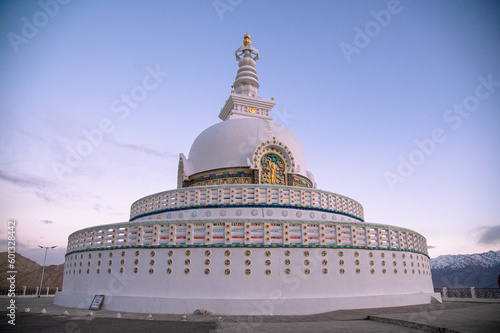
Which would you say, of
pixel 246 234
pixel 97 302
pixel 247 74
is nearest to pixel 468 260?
pixel 247 74

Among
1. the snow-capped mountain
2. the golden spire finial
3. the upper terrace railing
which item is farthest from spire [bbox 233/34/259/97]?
the snow-capped mountain

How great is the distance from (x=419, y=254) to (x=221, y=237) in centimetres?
912

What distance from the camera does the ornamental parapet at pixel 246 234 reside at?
37.5ft

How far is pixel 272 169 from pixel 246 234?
7579 mm

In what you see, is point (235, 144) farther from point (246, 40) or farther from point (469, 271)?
point (469, 271)

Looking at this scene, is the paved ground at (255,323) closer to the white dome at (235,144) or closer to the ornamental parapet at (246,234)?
the ornamental parapet at (246,234)

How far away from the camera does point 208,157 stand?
19.4 meters

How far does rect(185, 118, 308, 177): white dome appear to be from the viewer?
18828mm

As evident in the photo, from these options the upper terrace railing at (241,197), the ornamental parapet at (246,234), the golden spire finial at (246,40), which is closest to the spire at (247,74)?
the golden spire finial at (246,40)

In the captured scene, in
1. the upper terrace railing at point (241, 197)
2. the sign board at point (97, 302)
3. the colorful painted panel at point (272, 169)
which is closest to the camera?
the sign board at point (97, 302)

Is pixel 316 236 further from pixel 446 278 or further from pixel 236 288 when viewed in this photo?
pixel 446 278

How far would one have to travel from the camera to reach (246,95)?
26406 millimetres

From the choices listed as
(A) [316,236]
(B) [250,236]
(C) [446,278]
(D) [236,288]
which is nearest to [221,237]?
(B) [250,236]

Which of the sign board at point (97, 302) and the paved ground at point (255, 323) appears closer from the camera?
the paved ground at point (255, 323)
